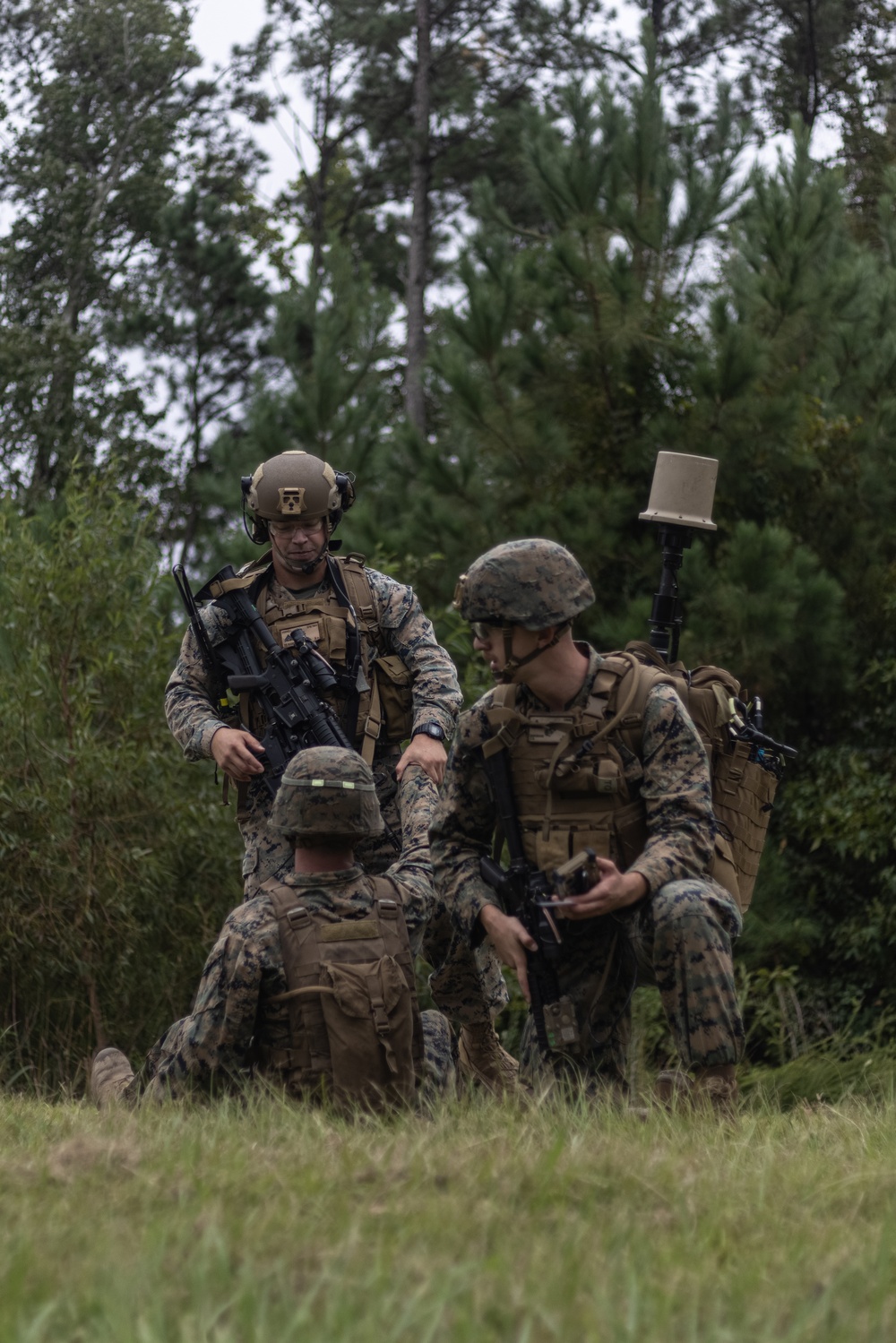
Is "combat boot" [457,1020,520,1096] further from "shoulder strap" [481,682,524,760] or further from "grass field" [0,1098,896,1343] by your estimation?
"grass field" [0,1098,896,1343]

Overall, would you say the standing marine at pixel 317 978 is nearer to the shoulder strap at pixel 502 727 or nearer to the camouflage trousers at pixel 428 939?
the shoulder strap at pixel 502 727

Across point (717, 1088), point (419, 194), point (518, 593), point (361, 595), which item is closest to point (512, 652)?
point (518, 593)

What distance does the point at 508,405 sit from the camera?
1298 cm

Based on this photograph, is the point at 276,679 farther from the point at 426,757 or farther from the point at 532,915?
the point at 532,915

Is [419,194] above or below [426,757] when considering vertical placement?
above

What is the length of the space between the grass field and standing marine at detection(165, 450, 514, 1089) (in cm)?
138

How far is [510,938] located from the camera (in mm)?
4555

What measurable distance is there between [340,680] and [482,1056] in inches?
50.2

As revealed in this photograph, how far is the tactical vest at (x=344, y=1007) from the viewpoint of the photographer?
4.32 m

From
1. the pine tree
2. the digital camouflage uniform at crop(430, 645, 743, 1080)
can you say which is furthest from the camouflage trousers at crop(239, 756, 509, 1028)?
the pine tree

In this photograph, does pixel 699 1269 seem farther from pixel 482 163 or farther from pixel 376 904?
pixel 482 163

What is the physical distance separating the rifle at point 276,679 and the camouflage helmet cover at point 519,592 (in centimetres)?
89

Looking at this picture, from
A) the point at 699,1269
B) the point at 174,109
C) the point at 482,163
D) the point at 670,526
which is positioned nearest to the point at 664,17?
the point at 482,163

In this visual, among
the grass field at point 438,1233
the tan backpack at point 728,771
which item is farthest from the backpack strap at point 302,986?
the tan backpack at point 728,771
